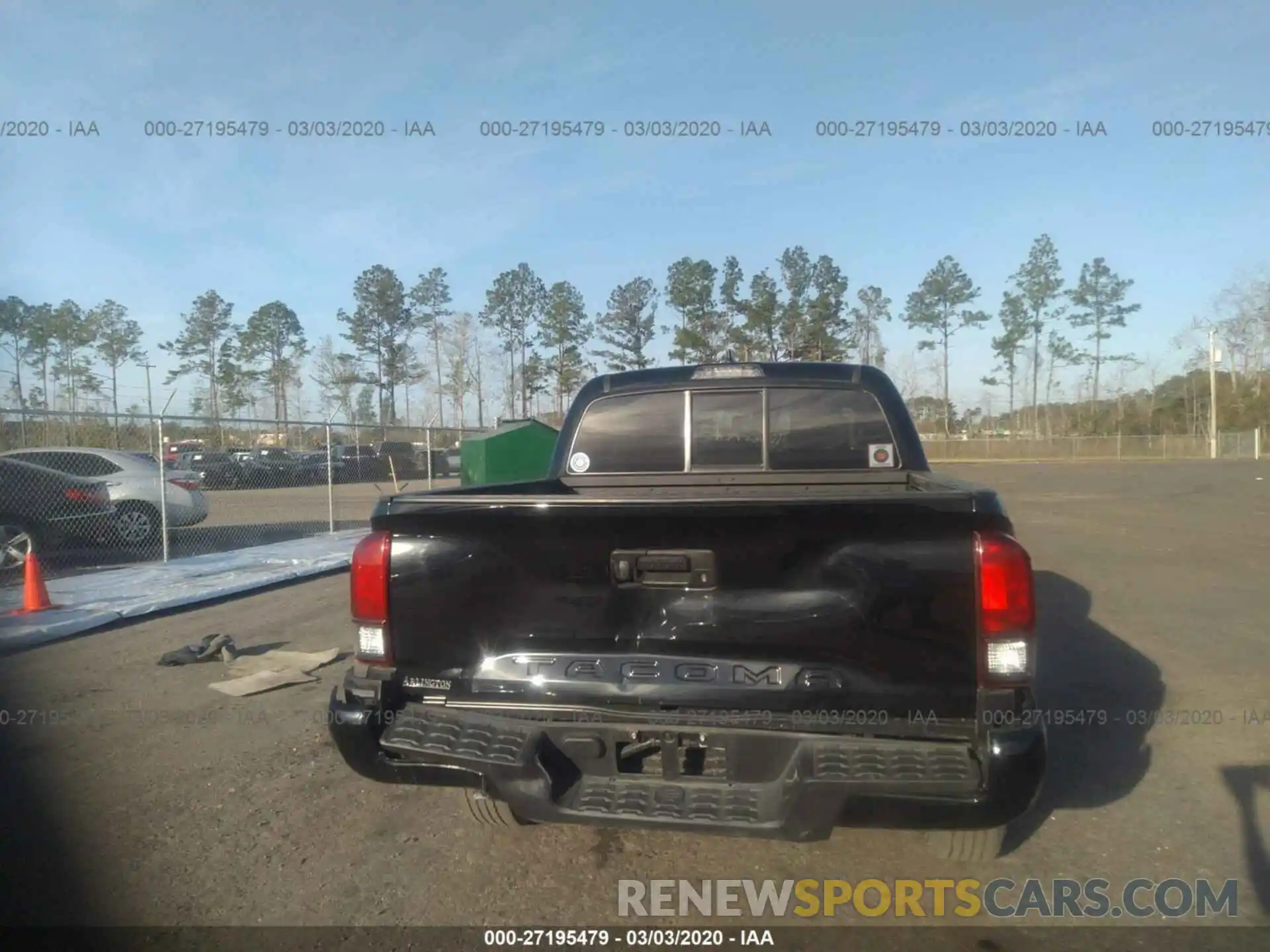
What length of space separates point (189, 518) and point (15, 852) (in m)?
9.83

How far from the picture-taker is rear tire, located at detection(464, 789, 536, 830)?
139 inches

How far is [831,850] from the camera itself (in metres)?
3.57

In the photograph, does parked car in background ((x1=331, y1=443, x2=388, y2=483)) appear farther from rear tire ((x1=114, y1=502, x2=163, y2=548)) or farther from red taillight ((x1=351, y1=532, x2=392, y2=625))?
red taillight ((x1=351, y1=532, x2=392, y2=625))

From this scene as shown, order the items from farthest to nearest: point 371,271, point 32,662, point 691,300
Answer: point 371,271 → point 691,300 → point 32,662

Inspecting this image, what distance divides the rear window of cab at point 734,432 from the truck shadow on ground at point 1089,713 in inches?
65.6

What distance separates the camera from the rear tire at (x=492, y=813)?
11.6 feet

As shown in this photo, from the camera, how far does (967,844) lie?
3.24 metres

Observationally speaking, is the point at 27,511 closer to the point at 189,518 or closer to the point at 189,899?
the point at 189,518

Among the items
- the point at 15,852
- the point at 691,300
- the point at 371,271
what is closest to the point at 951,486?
the point at 15,852

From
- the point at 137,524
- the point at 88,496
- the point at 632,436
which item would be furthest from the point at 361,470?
the point at 632,436

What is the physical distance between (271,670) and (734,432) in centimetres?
379

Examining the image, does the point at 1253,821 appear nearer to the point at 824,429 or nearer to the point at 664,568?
the point at 824,429

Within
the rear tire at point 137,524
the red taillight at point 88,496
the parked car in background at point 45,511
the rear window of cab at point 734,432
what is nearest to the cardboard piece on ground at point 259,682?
the rear window of cab at point 734,432

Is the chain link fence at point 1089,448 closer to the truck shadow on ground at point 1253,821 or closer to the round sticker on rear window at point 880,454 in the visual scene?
the truck shadow on ground at point 1253,821
